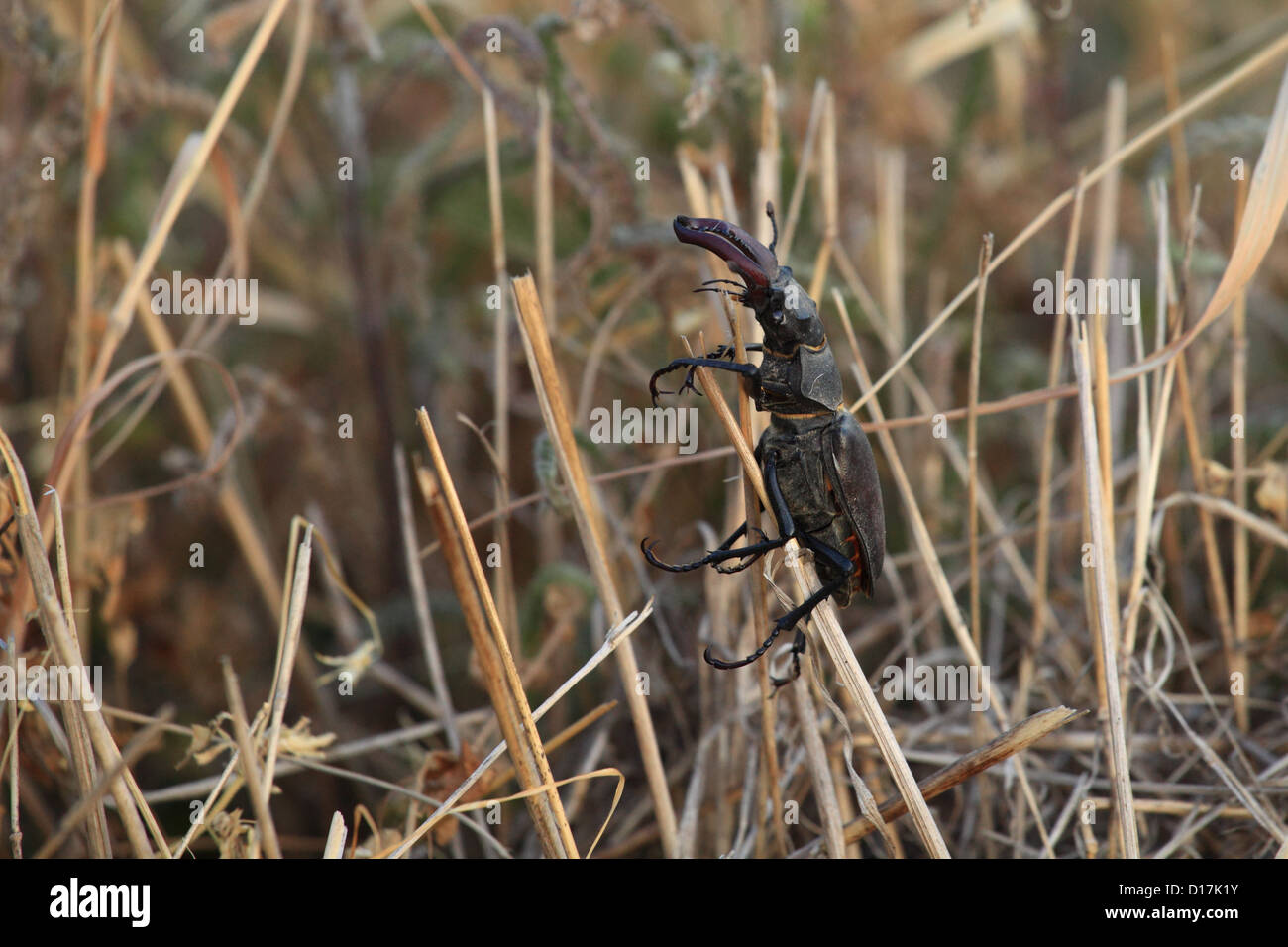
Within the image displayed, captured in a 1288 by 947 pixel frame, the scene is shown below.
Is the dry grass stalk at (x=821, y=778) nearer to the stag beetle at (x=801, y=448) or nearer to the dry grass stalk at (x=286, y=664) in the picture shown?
the stag beetle at (x=801, y=448)

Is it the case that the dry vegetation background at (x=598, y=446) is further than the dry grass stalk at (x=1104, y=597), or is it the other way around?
the dry vegetation background at (x=598, y=446)

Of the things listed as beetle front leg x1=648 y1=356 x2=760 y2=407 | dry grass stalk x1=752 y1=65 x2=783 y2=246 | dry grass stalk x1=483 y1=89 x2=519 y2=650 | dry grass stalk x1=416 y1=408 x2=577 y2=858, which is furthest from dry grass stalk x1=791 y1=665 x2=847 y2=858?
dry grass stalk x1=752 y1=65 x2=783 y2=246

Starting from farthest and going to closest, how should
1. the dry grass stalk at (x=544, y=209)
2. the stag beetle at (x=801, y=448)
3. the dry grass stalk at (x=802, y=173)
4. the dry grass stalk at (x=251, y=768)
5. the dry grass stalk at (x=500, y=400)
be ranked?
the dry grass stalk at (x=544, y=209) → the dry grass stalk at (x=802, y=173) → the dry grass stalk at (x=500, y=400) → the stag beetle at (x=801, y=448) → the dry grass stalk at (x=251, y=768)

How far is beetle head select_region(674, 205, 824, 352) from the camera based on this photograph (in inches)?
58.1

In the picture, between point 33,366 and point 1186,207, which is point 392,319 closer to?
point 33,366

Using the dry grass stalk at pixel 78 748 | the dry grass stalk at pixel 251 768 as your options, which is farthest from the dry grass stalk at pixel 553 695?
the dry grass stalk at pixel 78 748

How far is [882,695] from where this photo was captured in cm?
224

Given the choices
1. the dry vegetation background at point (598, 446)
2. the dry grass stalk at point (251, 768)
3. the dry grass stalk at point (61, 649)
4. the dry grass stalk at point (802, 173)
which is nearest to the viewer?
the dry grass stalk at point (251, 768)

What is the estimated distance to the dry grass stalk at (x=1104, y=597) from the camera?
1.59m

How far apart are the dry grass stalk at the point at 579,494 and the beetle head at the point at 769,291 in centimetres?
32

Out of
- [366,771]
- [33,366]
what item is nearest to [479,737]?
[366,771]

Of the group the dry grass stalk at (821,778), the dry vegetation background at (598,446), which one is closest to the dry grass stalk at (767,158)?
the dry vegetation background at (598,446)

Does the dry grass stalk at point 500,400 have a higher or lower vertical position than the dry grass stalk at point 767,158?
lower

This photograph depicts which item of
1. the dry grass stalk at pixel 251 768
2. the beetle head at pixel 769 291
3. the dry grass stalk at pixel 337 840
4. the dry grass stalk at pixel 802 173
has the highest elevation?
the dry grass stalk at pixel 802 173
